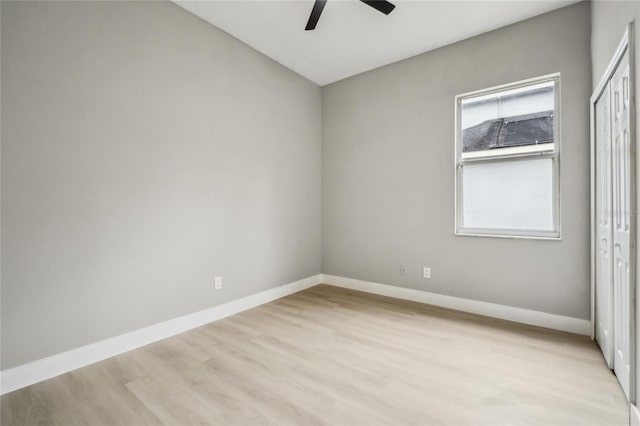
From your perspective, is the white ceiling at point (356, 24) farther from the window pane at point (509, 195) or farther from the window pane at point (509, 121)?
the window pane at point (509, 195)

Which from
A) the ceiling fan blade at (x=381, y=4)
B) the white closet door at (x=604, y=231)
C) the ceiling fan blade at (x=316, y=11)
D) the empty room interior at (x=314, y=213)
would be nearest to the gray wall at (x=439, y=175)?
the empty room interior at (x=314, y=213)

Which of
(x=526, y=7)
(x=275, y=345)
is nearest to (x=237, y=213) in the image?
(x=275, y=345)

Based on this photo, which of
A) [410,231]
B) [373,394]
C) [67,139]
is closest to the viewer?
[373,394]

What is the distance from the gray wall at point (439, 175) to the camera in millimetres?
2691

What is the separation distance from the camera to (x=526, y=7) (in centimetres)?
273

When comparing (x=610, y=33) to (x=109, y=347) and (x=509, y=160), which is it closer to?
(x=509, y=160)

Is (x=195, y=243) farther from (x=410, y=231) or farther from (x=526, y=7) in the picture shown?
(x=526, y=7)

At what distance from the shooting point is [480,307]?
10.4 feet

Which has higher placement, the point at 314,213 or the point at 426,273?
the point at 314,213

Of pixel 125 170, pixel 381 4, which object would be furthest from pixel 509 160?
pixel 125 170

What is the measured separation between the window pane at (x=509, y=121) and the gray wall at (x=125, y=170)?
239 centimetres

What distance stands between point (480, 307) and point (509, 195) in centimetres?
125

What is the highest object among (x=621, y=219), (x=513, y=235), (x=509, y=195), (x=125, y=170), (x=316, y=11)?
(x=316, y=11)

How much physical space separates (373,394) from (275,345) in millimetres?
981
